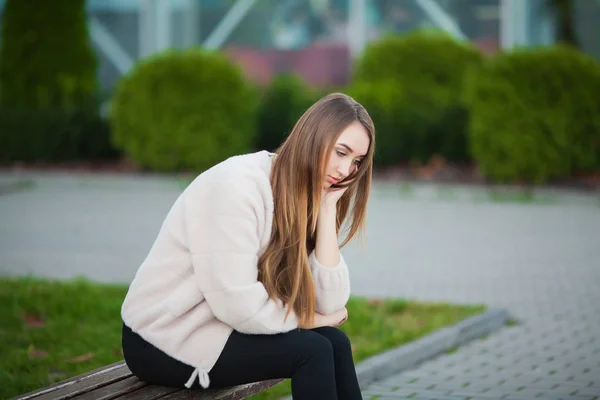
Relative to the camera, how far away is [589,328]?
638 cm

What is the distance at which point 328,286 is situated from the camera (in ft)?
12.1

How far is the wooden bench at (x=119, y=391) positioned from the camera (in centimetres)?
341

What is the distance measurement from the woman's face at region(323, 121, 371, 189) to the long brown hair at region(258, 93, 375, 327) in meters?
0.03

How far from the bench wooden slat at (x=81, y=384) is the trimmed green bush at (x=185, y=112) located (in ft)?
43.6

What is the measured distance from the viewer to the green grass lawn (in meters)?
5.04

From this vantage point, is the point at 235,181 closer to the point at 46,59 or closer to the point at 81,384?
the point at 81,384

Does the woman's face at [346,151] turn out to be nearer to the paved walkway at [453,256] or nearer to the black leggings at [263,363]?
the black leggings at [263,363]

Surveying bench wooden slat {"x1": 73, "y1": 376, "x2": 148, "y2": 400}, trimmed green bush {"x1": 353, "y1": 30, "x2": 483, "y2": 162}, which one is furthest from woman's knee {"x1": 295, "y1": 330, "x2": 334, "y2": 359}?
trimmed green bush {"x1": 353, "y1": 30, "x2": 483, "y2": 162}

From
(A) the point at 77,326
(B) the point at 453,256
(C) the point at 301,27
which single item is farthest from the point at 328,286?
(C) the point at 301,27

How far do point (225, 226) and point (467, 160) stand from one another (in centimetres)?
1438

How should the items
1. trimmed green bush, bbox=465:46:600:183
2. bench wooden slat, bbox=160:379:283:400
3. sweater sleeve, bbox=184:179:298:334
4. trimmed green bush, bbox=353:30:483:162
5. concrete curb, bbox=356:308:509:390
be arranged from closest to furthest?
1. sweater sleeve, bbox=184:179:298:334
2. bench wooden slat, bbox=160:379:283:400
3. concrete curb, bbox=356:308:509:390
4. trimmed green bush, bbox=465:46:600:183
5. trimmed green bush, bbox=353:30:483:162

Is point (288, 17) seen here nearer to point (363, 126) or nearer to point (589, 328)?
point (589, 328)

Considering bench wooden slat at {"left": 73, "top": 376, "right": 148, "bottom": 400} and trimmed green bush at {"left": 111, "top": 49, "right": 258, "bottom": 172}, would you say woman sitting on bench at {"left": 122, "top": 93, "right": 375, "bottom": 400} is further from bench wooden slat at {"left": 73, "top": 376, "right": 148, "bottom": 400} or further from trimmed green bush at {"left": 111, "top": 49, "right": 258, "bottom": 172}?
trimmed green bush at {"left": 111, "top": 49, "right": 258, "bottom": 172}

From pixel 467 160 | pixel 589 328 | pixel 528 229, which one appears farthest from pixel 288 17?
pixel 589 328
